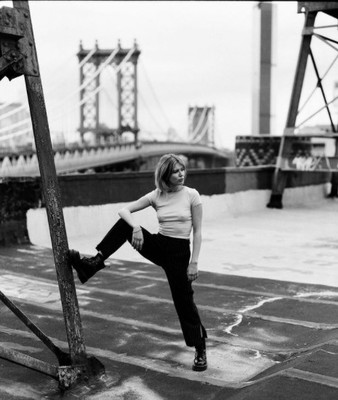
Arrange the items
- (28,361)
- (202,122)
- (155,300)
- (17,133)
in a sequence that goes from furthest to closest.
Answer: (202,122)
(17,133)
(155,300)
(28,361)

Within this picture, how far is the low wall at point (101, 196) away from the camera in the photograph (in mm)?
9555

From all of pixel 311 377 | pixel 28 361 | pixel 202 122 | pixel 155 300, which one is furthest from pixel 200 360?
pixel 202 122

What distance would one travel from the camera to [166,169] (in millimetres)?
4215

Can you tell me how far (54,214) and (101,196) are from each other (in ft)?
22.4

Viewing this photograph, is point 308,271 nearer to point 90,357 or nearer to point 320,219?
point 90,357

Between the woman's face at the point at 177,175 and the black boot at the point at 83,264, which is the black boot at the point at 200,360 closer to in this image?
the black boot at the point at 83,264

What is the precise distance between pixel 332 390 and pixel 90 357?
→ 149cm

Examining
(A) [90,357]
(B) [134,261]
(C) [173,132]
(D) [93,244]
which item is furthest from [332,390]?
(C) [173,132]

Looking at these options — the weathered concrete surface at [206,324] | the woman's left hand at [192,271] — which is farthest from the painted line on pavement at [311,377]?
the woman's left hand at [192,271]

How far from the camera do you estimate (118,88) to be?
261ft

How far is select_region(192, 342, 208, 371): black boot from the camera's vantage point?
428 cm

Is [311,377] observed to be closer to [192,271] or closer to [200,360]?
[200,360]

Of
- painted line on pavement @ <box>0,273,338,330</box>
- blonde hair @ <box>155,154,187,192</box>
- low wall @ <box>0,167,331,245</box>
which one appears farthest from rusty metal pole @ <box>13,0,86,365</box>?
low wall @ <box>0,167,331,245</box>

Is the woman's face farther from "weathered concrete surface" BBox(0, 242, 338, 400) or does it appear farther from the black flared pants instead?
"weathered concrete surface" BBox(0, 242, 338, 400)
